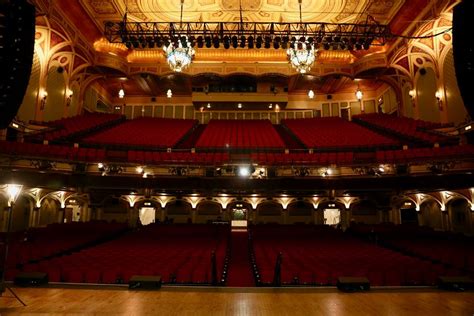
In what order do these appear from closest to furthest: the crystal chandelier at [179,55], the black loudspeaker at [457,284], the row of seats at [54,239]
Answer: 1. the black loudspeaker at [457,284]
2. the row of seats at [54,239]
3. the crystal chandelier at [179,55]

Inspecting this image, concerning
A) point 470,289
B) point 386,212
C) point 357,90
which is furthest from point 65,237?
point 357,90

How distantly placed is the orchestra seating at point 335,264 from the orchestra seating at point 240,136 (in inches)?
210

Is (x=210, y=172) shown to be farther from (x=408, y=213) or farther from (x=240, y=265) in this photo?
(x=408, y=213)

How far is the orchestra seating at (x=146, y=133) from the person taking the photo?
12.7 m

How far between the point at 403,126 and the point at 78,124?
13.8m

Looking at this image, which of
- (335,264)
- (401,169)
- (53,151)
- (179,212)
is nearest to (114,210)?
(179,212)

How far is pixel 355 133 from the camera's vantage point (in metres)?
13.9

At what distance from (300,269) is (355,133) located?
31.8 feet

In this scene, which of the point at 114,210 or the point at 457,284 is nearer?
the point at 457,284

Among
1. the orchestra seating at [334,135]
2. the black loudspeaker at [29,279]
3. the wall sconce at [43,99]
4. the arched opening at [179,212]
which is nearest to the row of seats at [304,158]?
the orchestra seating at [334,135]

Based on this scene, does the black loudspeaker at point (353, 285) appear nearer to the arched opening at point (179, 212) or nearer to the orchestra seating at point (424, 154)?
the orchestra seating at point (424, 154)

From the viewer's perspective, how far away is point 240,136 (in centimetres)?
1467

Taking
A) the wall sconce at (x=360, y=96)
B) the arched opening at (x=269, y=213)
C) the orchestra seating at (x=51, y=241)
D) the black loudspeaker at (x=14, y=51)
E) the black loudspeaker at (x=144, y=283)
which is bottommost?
the black loudspeaker at (x=144, y=283)

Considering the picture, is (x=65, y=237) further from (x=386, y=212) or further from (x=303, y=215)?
(x=386, y=212)
